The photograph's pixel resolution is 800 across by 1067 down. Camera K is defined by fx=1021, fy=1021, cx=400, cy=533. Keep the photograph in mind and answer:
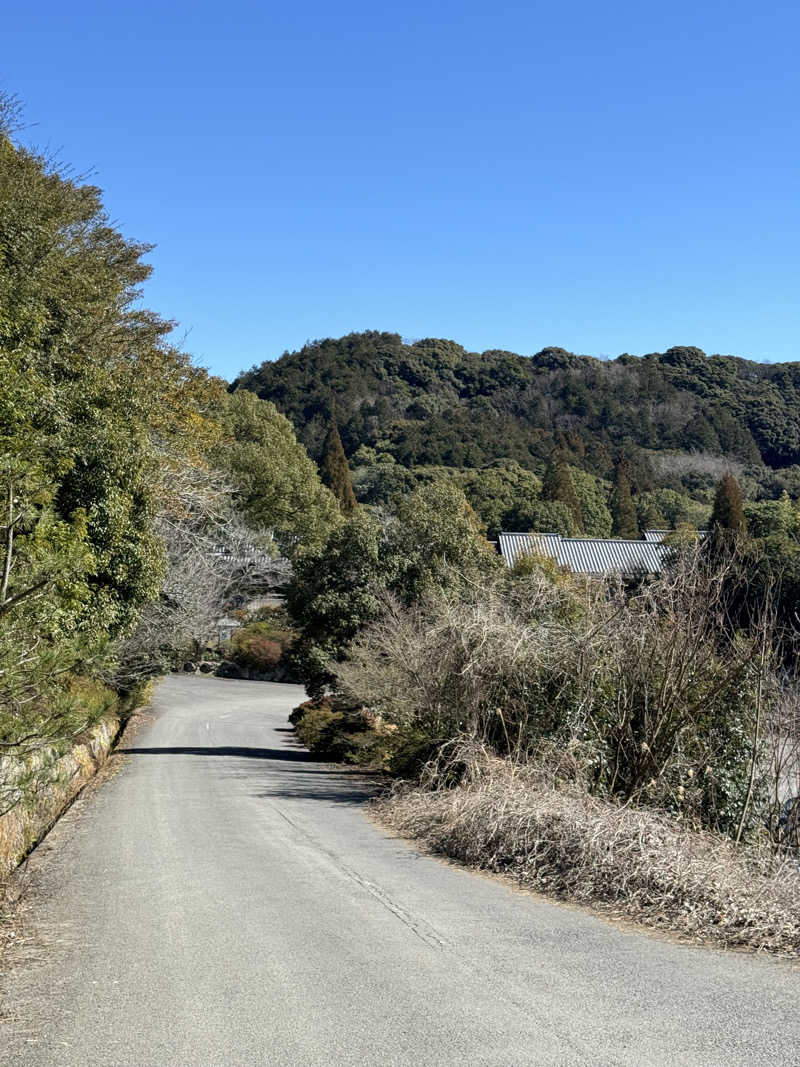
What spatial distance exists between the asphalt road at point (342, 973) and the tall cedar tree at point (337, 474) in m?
61.5

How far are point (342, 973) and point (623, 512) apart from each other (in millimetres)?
84334

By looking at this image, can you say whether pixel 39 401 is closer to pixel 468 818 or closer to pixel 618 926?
pixel 468 818

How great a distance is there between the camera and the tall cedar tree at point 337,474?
74125 mm

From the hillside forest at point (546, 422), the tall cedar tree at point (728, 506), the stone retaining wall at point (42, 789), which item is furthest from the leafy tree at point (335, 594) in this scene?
the hillside forest at point (546, 422)

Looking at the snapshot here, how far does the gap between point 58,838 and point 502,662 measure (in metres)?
6.60

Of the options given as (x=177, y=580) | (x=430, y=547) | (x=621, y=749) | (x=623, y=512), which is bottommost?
(x=621, y=749)

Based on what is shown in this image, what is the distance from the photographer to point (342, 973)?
699 cm

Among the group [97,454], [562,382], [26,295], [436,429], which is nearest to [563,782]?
[97,454]

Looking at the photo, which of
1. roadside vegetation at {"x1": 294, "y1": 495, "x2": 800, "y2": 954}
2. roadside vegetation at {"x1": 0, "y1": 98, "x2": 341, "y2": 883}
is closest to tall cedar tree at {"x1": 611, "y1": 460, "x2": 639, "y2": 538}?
roadside vegetation at {"x1": 0, "y1": 98, "x2": 341, "y2": 883}

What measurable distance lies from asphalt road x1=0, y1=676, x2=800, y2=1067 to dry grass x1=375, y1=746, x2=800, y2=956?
0.46m

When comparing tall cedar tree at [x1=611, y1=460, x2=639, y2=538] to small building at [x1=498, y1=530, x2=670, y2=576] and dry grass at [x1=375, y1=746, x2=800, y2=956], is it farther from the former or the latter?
dry grass at [x1=375, y1=746, x2=800, y2=956]

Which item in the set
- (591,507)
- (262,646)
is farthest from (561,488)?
(262,646)

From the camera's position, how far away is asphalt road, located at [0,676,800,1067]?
554 centimetres

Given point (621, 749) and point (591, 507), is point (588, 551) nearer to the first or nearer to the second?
point (591, 507)
